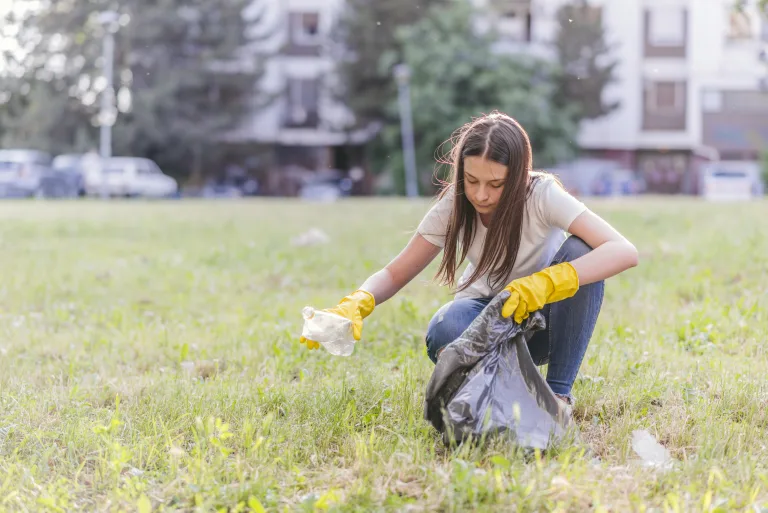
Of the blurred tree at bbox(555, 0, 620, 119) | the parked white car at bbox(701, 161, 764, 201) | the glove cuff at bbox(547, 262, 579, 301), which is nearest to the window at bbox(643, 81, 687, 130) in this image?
the parked white car at bbox(701, 161, 764, 201)

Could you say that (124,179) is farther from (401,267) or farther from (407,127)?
(401,267)

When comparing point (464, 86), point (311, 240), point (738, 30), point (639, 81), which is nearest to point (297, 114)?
point (464, 86)

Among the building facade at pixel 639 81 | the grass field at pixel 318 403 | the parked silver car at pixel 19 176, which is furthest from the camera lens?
the building facade at pixel 639 81

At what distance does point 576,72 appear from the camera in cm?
3772

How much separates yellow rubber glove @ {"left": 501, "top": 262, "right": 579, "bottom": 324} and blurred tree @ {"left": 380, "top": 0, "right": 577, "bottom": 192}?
3176 cm

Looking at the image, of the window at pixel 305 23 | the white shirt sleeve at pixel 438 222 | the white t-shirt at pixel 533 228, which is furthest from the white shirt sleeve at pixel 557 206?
the window at pixel 305 23

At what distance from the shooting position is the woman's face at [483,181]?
3004 millimetres

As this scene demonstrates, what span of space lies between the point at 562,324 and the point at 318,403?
931mm

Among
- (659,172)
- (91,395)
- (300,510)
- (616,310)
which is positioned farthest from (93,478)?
(659,172)

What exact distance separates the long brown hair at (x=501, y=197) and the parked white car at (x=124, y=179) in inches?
1107

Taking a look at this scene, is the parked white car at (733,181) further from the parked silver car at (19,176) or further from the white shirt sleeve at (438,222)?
the white shirt sleeve at (438,222)

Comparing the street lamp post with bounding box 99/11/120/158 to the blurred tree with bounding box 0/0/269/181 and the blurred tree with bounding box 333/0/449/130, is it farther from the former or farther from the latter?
the blurred tree with bounding box 333/0/449/130

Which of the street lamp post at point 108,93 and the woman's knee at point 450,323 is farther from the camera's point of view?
the street lamp post at point 108,93

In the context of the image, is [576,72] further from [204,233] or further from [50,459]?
[50,459]
